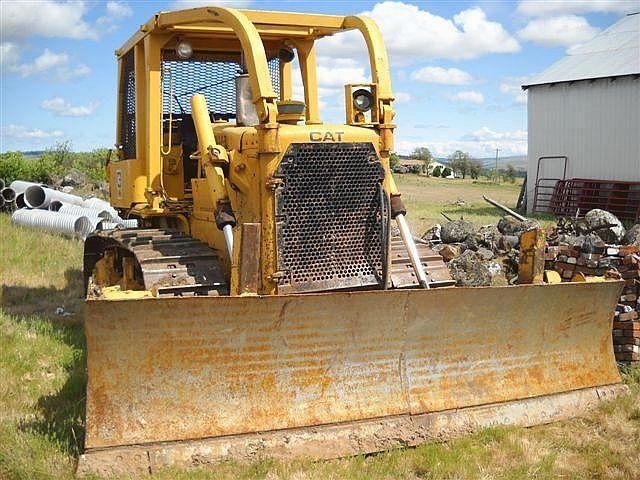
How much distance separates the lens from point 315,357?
15.3ft

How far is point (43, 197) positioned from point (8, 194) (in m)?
1.05

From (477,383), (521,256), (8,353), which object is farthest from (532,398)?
(8,353)

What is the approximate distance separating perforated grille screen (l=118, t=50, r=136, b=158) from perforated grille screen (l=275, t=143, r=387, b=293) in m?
2.78

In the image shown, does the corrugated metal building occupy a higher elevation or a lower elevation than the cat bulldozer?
higher

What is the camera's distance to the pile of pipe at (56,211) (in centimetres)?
1430

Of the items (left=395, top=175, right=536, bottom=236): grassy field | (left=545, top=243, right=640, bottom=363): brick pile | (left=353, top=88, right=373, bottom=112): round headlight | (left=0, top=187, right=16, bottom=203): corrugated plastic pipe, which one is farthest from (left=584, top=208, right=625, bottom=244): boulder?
(left=0, top=187, right=16, bottom=203): corrugated plastic pipe

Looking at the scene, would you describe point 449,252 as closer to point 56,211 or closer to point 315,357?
point 315,357

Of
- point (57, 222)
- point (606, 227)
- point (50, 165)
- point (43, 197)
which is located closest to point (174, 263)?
point (606, 227)

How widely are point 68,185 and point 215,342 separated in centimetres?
2106

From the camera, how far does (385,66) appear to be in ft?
18.8

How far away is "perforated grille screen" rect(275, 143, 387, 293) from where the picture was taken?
200 inches

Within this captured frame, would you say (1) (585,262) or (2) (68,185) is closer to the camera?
(1) (585,262)

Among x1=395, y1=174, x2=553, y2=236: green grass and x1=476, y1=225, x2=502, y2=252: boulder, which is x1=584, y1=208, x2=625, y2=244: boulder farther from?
x1=395, y1=174, x2=553, y2=236: green grass

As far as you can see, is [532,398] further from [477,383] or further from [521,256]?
[521,256]
